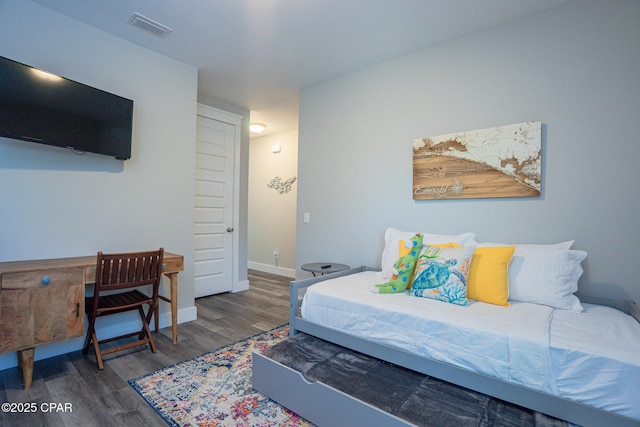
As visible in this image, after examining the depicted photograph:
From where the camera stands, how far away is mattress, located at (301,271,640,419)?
1199 millimetres

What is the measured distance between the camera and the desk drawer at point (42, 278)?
179cm

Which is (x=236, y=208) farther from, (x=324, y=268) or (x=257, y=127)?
(x=324, y=268)

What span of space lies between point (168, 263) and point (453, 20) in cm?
310

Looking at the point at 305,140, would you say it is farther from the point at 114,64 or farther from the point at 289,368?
the point at 289,368

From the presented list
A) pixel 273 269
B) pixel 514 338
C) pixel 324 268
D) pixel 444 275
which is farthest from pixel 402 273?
pixel 273 269

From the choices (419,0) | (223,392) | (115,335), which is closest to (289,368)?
(223,392)

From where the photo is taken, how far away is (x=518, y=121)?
7.47 feet

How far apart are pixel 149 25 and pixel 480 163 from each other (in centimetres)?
298

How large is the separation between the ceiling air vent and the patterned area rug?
8.96 feet

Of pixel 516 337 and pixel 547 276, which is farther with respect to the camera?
pixel 547 276

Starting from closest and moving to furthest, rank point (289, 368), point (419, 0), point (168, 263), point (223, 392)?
point (289, 368) → point (223, 392) → point (419, 0) → point (168, 263)

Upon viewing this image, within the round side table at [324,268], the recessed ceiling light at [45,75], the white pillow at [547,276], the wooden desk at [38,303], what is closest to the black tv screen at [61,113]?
the recessed ceiling light at [45,75]

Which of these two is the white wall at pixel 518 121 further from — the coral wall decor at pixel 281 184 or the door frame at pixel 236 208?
the coral wall decor at pixel 281 184

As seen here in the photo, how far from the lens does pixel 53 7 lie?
2.26 metres
